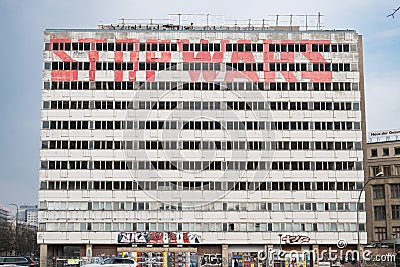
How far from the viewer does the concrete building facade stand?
3600 inches

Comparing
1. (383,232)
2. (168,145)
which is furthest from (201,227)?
(383,232)

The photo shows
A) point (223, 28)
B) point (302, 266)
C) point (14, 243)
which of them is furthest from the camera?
point (14, 243)

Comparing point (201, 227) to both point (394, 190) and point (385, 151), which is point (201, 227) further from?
point (385, 151)

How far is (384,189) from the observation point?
119062mm

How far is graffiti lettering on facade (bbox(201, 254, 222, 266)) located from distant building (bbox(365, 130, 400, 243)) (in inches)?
1408

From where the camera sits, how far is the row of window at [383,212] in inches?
4584

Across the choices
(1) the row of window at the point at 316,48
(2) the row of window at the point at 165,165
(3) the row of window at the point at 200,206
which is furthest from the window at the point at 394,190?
(1) the row of window at the point at 316,48

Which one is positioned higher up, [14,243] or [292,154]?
[292,154]

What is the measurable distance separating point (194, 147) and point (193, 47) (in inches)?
585

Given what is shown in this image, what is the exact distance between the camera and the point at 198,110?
304ft

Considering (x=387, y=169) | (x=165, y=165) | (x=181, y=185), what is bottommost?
(x=181, y=185)

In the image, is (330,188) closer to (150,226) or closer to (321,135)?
(321,135)

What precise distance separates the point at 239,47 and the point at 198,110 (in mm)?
11178

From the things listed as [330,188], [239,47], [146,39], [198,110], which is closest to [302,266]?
[330,188]
